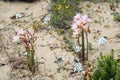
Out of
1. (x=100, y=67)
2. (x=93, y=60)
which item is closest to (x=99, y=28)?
(x=93, y=60)

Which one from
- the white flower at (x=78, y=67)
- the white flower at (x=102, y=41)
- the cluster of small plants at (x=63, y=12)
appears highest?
the cluster of small plants at (x=63, y=12)

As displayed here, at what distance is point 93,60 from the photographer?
239 inches

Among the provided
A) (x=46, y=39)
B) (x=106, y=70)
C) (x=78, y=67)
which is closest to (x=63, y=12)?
(x=46, y=39)

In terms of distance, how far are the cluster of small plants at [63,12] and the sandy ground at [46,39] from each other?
23cm

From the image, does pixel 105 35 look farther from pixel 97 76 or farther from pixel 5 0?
pixel 5 0

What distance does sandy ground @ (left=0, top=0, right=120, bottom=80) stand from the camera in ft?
19.4

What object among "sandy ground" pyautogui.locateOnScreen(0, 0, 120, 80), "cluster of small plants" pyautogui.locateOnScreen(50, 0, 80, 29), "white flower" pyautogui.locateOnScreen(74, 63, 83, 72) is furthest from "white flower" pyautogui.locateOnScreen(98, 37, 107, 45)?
"cluster of small plants" pyautogui.locateOnScreen(50, 0, 80, 29)

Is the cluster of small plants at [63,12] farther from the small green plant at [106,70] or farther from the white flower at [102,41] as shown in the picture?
the small green plant at [106,70]

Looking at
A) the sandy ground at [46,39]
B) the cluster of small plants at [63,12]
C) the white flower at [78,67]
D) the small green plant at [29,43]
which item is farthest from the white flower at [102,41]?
the small green plant at [29,43]

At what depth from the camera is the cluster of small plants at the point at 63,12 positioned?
286 inches

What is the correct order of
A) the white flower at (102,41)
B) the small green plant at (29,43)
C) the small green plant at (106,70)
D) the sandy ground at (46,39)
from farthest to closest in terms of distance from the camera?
1. the white flower at (102,41)
2. the sandy ground at (46,39)
3. the small green plant at (29,43)
4. the small green plant at (106,70)

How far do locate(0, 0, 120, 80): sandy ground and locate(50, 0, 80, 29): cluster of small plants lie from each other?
228mm

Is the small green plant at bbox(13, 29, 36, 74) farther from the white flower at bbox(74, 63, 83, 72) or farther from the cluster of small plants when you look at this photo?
the cluster of small plants

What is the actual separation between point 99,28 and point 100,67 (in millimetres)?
2187
